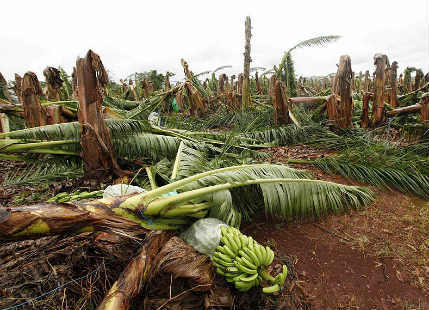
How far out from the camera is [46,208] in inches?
53.8

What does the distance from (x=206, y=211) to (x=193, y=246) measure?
34 cm

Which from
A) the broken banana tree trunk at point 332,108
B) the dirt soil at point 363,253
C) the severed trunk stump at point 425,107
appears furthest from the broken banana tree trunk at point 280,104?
the dirt soil at point 363,253

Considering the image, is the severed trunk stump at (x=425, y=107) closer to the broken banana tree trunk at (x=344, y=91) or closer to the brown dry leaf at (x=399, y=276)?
the broken banana tree trunk at (x=344, y=91)

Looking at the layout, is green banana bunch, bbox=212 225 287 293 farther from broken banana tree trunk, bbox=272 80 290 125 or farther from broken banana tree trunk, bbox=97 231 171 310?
broken banana tree trunk, bbox=272 80 290 125

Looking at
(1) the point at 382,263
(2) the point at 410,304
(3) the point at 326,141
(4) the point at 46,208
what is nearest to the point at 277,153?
(3) the point at 326,141

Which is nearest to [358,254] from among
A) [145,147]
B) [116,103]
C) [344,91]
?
[145,147]

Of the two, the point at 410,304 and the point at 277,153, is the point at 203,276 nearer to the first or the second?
the point at 410,304

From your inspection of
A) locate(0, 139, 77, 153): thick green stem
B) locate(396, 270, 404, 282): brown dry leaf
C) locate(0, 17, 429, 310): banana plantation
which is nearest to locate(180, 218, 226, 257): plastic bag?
locate(0, 17, 429, 310): banana plantation

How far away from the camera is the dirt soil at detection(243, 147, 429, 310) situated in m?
1.64

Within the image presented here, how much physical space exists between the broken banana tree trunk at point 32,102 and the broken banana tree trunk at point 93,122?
128 cm

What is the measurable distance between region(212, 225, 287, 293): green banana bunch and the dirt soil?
409 millimetres

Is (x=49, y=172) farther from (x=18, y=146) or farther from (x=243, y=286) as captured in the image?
(x=243, y=286)

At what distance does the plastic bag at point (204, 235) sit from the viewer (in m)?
1.68

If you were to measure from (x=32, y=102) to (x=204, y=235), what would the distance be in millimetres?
3618
